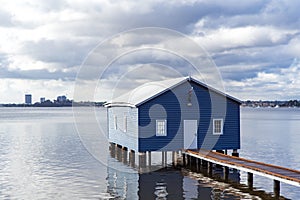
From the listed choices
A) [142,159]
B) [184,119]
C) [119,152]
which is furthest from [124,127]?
[119,152]

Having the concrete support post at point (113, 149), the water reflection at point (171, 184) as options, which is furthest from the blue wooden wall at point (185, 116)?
the concrete support post at point (113, 149)

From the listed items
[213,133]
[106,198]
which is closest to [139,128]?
[213,133]

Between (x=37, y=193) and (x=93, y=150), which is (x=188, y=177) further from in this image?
(x=93, y=150)

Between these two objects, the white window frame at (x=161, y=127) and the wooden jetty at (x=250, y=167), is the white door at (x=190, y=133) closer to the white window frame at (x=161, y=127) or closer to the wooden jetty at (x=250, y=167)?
the wooden jetty at (x=250, y=167)

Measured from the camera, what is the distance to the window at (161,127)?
30.4m

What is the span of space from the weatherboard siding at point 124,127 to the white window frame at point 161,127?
1375 mm

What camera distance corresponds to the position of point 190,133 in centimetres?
3111

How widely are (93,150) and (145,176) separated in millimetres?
16412

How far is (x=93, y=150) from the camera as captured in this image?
146 feet

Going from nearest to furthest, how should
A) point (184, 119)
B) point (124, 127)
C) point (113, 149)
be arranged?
point (184, 119), point (124, 127), point (113, 149)

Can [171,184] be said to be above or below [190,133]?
below

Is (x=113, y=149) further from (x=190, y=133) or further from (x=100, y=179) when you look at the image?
(x=100, y=179)

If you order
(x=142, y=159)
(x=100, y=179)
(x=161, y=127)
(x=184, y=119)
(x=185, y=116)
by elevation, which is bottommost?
(x=100, y=179)

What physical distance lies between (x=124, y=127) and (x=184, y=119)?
18.7 feet
